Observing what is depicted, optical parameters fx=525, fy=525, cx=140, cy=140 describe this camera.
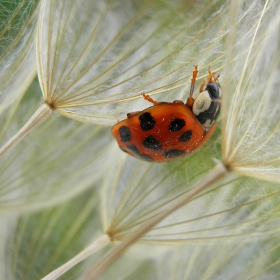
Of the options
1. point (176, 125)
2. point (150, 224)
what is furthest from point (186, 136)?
point (150, 224)

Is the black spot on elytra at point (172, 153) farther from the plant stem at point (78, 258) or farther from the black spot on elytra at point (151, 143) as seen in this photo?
the plant stem at point (78, 258)

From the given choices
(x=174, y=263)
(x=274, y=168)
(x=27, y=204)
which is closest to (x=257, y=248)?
(x=174, y=263)

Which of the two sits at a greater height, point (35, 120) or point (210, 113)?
point (35, 120)

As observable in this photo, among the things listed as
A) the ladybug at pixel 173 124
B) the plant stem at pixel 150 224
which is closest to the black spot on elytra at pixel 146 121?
the ladybug at pixel 173 124

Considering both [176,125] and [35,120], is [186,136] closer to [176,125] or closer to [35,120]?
[176,125]

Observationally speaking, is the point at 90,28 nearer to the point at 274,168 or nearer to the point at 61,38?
the point at 61,38

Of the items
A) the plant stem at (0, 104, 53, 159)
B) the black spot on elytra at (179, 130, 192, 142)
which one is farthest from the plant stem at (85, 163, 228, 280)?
the plant stem at (0, 104, 53, 159)
